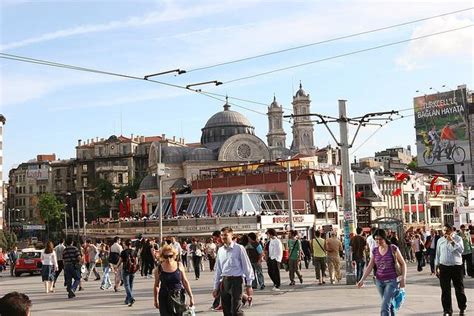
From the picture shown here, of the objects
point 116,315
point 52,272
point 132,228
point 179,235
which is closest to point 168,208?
point 132,228

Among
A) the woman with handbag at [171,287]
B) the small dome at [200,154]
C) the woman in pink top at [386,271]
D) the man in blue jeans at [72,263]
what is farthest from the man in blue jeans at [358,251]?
the small dome at [200,154]

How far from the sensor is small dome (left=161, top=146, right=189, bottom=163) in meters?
107

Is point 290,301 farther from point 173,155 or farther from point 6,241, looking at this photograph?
point 173,155

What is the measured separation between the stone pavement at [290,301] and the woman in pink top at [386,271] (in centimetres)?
264

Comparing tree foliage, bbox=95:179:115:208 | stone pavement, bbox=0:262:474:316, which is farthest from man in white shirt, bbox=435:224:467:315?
tree foliage, bbox=95:179:115:208

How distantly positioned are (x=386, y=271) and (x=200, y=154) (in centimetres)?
9600

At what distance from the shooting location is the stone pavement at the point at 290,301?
546 inches

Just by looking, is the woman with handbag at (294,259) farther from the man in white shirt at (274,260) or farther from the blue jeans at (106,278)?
the blue jeans at (106,278)

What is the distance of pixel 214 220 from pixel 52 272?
3612cm

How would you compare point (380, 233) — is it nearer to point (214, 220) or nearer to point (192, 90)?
point (192, 90)

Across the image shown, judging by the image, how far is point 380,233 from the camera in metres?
10.8

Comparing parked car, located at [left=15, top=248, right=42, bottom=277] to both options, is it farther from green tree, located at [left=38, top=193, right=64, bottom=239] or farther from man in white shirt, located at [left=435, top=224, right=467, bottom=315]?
green tree, located at [left=38, top=193, right=64, bottom=239]

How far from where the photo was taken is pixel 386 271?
10.5 metres

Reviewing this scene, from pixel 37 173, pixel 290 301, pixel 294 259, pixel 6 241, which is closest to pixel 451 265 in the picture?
pixel 290 301
